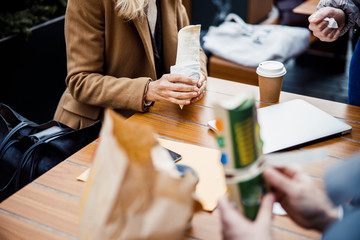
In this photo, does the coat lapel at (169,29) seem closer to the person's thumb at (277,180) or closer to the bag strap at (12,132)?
the bag strap at (12,132)

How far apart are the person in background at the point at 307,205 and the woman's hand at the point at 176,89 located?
2.17 feet

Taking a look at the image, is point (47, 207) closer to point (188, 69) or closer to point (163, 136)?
point (163, 136)

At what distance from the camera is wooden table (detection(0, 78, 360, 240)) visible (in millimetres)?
840

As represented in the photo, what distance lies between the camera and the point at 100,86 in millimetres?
1361

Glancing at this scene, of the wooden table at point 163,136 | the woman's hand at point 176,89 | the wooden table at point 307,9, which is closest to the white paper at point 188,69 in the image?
the woman's hand at point 176,89

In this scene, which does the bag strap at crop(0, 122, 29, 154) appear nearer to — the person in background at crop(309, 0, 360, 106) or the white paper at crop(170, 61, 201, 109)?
the white paper at crop(170, 61, 201, 109)

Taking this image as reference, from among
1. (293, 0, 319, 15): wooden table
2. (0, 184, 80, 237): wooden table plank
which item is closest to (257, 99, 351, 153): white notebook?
(0, 184, 80, 237): wooden table plank

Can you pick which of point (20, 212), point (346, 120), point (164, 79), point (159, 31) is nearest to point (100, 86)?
point (164, 79)

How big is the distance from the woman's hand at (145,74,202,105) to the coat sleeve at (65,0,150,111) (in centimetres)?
8

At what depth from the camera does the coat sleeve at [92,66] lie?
1320 mm

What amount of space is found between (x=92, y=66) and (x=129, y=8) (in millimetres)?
265

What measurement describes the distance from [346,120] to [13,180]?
1.14m

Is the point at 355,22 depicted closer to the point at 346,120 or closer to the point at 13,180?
the point at 346,120

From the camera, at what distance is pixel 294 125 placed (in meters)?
1.16
